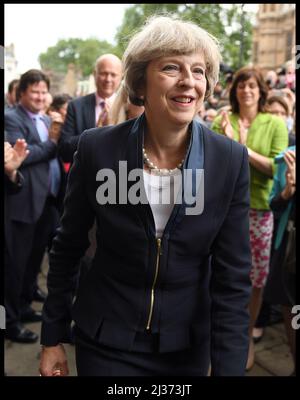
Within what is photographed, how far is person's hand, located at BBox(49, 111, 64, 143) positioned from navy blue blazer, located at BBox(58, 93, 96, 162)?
206 millimetres

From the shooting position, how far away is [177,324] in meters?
1.64

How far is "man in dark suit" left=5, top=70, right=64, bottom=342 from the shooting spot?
358 cm

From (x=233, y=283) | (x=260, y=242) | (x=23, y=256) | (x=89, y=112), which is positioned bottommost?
(x=23, y=256)

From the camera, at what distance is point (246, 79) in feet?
11.3

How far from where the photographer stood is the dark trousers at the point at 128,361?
5.31 feet

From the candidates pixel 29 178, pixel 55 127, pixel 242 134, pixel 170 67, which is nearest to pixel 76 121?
pixel 55 127

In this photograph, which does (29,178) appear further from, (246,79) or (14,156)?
(246,79)

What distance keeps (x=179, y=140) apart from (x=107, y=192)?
0.32m

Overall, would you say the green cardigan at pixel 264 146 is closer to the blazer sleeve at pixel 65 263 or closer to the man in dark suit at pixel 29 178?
the man in dark suit at pixel 29 178

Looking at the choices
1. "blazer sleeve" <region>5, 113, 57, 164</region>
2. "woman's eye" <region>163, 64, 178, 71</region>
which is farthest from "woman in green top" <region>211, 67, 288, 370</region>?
"woman's eye" <region>163, 64, 178, 71</region>

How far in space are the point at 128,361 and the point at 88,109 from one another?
2.22 m

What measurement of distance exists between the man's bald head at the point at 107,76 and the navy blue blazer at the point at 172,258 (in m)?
1.92

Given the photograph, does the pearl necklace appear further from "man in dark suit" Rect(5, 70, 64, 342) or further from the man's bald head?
"man in dark suit" Rect(5, 70, 64, 342)

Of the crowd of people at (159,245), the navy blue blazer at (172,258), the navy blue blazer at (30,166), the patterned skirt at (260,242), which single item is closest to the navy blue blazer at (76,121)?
the navy blue blazer at (30,166)
